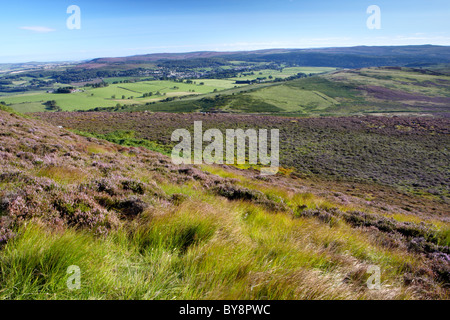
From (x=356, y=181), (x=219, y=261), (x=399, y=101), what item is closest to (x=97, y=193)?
(x=219, y=261)

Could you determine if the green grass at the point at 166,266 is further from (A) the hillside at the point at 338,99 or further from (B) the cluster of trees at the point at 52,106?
(B) the cluster of trees at the point at 52,106

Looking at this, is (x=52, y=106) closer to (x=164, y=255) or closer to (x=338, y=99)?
(x=164, y=255)

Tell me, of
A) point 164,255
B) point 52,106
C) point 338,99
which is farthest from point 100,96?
point 164,255

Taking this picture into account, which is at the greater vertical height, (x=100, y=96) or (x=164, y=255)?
(x=100, y=96)

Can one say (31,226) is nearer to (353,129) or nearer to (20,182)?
(20,182)

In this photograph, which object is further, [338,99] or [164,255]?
[338,99]

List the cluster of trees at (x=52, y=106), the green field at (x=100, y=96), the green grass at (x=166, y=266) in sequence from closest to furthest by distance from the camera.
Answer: the green grass at (x=166, y=266)
the cluster of trees at (x=52, y=106)
the green field at (x=100, y=96)

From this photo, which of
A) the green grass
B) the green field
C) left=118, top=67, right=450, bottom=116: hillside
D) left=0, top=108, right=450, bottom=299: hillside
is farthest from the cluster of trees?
the green grass

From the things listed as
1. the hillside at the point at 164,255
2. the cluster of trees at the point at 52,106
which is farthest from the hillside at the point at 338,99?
the hillside at the point at 164,255

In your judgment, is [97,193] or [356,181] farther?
[356,181]
